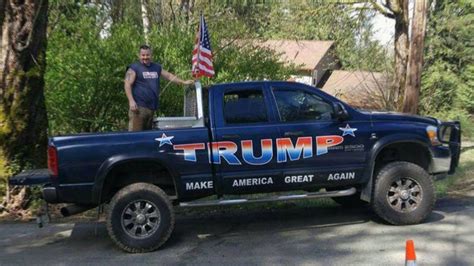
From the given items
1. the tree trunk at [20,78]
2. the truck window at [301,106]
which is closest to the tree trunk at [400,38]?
the truck window at [301,106]

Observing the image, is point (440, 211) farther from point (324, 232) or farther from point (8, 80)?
point (8, 80)

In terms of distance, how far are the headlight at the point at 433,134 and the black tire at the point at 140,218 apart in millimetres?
3397

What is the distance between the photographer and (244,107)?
703 centimetres

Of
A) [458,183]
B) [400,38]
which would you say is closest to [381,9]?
[400,38]

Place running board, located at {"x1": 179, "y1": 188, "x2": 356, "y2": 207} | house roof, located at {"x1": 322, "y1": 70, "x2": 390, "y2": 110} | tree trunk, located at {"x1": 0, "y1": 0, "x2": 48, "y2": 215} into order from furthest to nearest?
1. house roof, located at {"x1": 322, "y1": 70, "x2": 390, "y2": 110}
2. tree trunk, located at {"x1": 0, "y1": 0, "x2": 48, "y2": 215}
3. running board, located at {"x1": 179, "y1": 188, "x2": 356, "y2": 207}

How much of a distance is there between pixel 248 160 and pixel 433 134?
2.47 m

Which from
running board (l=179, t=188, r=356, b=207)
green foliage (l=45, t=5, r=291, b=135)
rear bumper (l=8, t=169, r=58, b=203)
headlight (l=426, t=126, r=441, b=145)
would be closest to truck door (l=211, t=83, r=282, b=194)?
running board (l=179, t=188, r=356, b=207)

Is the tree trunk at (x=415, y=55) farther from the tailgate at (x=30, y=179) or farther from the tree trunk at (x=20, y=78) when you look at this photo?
the tailgate at (x=30, y=179)

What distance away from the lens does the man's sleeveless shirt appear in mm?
8336

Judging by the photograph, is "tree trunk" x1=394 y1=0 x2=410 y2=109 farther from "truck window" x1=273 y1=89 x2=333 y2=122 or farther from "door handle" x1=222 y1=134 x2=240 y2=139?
"door handle" x1=222 y1=134 x2=240 y2=139

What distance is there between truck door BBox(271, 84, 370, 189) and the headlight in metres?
0.84

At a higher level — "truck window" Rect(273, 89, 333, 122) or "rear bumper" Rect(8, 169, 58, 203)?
"truck window" Rect(273, 89, 333, 122)

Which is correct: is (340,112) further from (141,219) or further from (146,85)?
(146,85)

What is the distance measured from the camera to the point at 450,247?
6.34 meters
